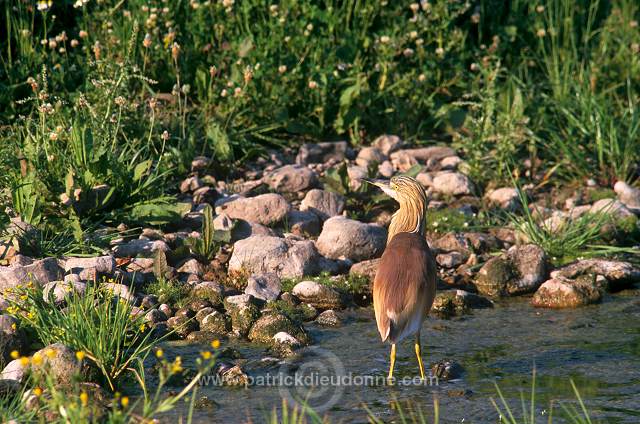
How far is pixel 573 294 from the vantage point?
726 centimetres

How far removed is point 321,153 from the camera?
952 cm

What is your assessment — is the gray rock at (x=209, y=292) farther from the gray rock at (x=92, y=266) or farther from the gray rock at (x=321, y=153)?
the gray rock at (x=321, y=153)

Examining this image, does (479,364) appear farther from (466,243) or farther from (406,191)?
(466,243)

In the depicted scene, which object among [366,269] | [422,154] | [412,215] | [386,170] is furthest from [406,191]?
[422,154]

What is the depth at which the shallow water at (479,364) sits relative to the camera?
17.7 feet

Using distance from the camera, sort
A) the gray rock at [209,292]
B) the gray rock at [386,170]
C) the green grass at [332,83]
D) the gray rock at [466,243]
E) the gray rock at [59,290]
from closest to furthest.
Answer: the gray rock at [59,290] → the gray rock at [209,292] → the gray rock at [466,243] → the green grass at [332,83] → the gray rock at [386,170]

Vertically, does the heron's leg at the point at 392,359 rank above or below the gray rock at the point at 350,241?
above

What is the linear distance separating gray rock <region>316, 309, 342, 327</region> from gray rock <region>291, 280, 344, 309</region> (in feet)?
0.59

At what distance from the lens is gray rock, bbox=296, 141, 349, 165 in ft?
31.1

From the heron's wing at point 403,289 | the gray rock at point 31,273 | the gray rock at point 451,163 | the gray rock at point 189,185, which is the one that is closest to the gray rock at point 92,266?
the gray rock at point 31,273

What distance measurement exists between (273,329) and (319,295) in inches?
30.0

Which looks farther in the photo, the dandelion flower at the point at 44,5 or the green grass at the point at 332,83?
the dandelion flower at the point at 44,5

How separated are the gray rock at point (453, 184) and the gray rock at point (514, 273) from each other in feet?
4.47

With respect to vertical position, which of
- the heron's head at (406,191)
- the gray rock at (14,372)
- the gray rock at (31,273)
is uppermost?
the heron's head at (406,191)
